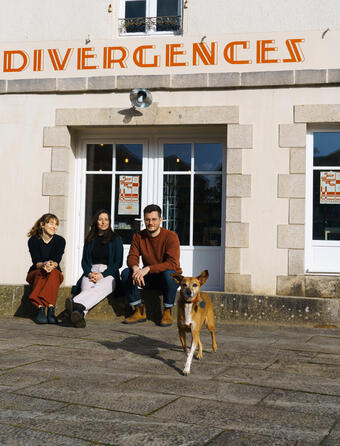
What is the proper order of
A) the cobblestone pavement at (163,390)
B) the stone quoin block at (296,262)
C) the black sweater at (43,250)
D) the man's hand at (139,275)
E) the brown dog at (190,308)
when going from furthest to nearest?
the stone quoin block at (296,262), the black sweater at (43,250), the man's hand at (139,275), the brown dog at (190,308), the cobblestone pavement at (163,390)

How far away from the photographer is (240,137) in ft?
24.2

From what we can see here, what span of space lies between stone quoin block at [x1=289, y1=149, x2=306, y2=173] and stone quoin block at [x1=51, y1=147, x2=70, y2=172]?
3216 millimetres

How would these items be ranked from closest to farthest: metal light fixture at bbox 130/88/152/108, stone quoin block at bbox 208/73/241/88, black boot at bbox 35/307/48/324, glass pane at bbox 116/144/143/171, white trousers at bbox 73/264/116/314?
white trousers at bbox 73/264/116/314 → black boot at bbox 35/307/48/324 → stone quoin block at bbox 208/73/241/88 → metal light fixture at bbox 130/88/152/108 → glass pane at bbox 116/144/143/171

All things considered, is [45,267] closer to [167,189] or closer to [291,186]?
[167,189]

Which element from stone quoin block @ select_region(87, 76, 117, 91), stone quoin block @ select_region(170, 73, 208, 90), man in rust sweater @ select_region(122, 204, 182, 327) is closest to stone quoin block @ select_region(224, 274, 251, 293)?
man in rust sweater @ select_region(122, 204, 182, 327)

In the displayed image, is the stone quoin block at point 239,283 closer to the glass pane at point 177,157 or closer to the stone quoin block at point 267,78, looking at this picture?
the glass pane at point 177,157

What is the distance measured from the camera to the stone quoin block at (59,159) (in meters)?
7.87

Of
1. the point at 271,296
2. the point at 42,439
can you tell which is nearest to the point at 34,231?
the point at 271,296

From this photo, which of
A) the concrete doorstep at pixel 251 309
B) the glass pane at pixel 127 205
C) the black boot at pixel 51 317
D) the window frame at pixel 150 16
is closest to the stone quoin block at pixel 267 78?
the window frame at pixel 150 16

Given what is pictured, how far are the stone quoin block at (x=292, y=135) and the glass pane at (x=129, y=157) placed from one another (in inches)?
83.2

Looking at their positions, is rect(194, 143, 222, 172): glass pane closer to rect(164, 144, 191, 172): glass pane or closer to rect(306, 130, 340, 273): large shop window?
rect(164, 144, 191, 172): glass pane

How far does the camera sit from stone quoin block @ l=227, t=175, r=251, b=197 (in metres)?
7.31

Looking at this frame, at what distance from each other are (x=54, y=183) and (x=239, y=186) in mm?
2683

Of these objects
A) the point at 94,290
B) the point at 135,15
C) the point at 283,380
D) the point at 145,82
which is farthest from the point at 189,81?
the point at 283,380
